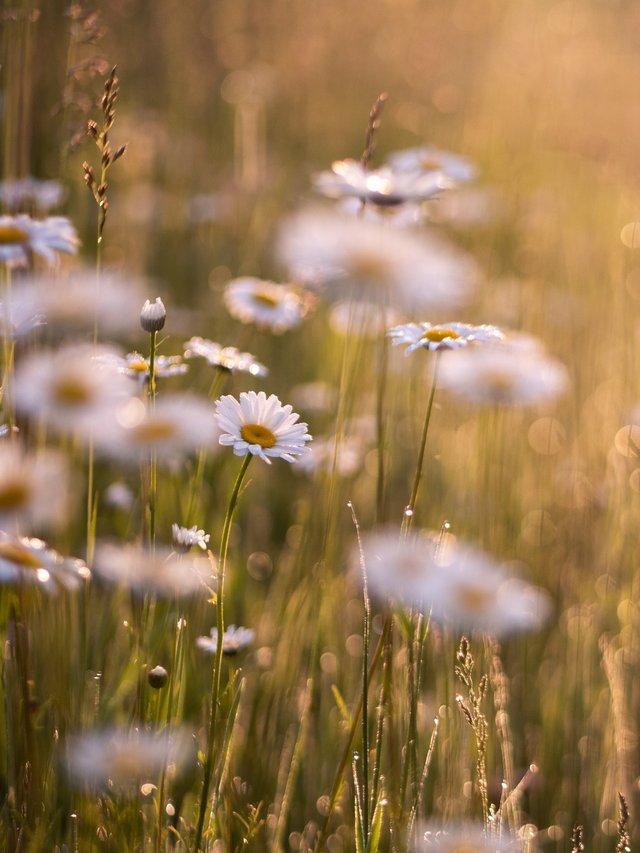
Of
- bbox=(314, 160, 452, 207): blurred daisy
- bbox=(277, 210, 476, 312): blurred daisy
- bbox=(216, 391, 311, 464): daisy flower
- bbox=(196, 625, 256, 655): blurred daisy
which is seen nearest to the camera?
bbox=(277, 210, 476, 312): blurred daisy

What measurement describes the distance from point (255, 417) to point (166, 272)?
194 centimetres

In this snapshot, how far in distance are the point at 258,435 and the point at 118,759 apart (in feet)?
1.01

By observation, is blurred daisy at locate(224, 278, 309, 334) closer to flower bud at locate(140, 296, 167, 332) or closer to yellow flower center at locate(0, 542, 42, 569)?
flower bud at locate(140, 296, 167, 332)

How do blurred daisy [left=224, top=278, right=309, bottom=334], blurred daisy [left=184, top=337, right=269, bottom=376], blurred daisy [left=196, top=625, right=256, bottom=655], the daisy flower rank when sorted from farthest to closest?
blurred daisy [left=224, top=278, right=309, bottom=334]
blurred daisy [left=184, top=337, right=269, bottom=376]
blurred daisy [left=196, top=625, right=256, bottom=655]
the daisy flower

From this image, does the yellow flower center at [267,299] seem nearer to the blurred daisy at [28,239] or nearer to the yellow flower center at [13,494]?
the blurred daisy at [28,239]

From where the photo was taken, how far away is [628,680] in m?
1.22

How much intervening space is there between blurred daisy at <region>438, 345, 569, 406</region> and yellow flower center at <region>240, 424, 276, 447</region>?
0.89 ft

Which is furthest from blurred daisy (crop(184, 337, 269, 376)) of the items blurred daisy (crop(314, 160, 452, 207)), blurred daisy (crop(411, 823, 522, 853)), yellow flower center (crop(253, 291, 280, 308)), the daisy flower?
blurred daisy (crop(411, 823, 522, 853))

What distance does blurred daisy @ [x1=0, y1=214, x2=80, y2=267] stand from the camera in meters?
0.99

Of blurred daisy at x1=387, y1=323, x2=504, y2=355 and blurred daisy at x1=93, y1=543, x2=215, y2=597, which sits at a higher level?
blurred daisy at x1=387, y1=323, x2=504, y2=355

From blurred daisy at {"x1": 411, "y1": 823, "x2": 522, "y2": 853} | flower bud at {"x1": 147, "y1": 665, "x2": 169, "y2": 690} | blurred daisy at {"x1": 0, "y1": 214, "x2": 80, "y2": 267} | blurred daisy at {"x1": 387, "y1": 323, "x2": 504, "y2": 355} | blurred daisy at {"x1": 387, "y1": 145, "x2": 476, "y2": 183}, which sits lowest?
blurred daisy at {"x1": 411, "y1": 823, "x2": 522, "y2": 853}

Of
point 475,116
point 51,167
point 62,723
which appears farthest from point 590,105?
point 62,723

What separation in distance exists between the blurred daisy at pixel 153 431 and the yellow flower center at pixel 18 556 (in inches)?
4.5

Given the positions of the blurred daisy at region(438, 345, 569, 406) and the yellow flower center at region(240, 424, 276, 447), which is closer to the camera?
the yellow flower center at region(240, 424, 276, 447)
